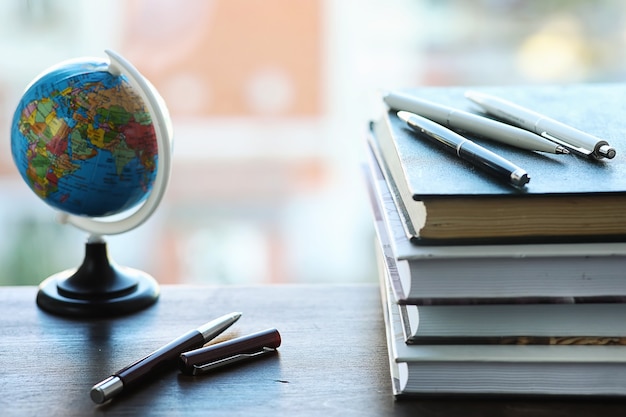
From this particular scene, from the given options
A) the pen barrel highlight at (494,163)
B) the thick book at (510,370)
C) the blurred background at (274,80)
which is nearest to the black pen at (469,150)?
the pen barrel highlight at (494,163)

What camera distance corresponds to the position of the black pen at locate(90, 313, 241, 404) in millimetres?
631

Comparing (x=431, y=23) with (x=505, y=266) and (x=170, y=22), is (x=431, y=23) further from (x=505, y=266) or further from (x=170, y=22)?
(x=505, y=266)

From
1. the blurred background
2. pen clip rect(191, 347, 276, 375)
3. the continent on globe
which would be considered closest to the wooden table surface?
pen clip rect(191, 347, 276, 375)

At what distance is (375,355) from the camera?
2.37 feet

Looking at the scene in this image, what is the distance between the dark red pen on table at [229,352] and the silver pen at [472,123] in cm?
25

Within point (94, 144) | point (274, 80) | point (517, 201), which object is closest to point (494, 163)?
point (517, 201)

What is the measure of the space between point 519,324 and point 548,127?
0.20 meters

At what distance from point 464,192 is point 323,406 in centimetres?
20

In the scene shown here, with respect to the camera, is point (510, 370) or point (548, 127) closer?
point (510, 370)

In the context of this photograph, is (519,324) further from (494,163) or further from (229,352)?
(229,352)

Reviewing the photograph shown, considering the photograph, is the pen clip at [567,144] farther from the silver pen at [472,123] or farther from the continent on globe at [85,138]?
the continent on globe at [85,138]

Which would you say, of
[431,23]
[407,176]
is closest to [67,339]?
[407,176]

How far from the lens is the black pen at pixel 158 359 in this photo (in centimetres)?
63

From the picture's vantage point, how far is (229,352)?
0.70 m
